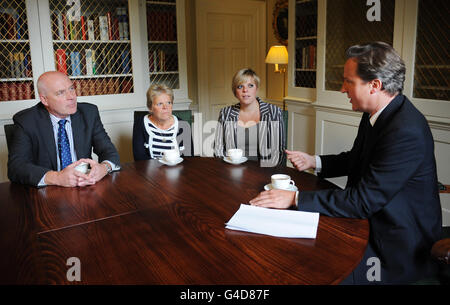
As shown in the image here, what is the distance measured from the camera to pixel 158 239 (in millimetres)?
1151

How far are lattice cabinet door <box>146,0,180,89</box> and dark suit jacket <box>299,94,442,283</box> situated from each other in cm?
295

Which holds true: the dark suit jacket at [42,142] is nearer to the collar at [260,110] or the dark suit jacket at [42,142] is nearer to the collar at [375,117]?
the collar at [260,110]

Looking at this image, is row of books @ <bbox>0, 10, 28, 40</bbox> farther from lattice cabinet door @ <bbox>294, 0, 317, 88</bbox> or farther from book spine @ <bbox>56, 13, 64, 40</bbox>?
lattice cabinet door @ <bbox>294, 0, 317, 88</bbox>

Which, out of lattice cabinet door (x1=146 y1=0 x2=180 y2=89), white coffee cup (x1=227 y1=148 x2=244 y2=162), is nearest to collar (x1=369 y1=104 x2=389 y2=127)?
white coffee cup (x1=227 y1=148 x2=244 y2=162)

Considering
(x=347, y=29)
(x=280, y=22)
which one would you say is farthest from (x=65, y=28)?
(x=280, y=22)

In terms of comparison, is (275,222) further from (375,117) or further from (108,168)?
(108,168)

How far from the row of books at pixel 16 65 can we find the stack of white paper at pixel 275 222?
8.84ft

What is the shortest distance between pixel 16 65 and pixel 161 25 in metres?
1.41

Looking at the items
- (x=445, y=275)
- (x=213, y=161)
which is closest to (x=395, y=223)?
(x=445, y=275)

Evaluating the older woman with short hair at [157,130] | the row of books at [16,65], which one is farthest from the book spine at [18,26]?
the older woman with short hair at [157,130]

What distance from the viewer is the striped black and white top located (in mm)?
2602

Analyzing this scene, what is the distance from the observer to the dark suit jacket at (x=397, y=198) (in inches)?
49.8

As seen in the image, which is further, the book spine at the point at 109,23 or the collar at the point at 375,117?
the book spine at the point at 109,23
